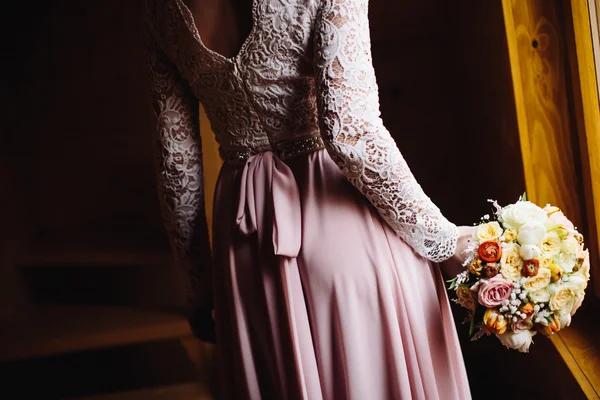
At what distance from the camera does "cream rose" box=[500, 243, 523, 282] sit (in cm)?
113

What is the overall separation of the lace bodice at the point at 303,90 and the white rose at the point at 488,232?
61mm

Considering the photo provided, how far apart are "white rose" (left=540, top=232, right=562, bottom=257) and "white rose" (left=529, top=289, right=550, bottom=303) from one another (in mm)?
82

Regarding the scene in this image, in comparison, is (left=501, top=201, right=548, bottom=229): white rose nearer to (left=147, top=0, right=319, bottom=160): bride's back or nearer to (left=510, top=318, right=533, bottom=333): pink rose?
(left=510, top=318, right=533, bottom=333): pink rose

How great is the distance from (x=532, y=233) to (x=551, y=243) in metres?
0.05

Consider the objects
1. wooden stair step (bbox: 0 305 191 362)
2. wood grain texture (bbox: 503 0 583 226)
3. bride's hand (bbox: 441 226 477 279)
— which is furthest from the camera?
wooden stair step (bbox: 0 305 191 362)

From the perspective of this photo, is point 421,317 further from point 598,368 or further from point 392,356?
point 598,368

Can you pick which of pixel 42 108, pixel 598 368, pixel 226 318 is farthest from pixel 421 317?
pixel 42 108

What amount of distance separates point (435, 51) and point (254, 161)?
4.41 ft

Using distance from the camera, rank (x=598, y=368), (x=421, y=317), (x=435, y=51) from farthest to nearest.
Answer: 1. (x=435, y=51)
2. (x=598, y=368)
3. (x=421, y=317)

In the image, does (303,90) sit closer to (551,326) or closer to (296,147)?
(296,147)

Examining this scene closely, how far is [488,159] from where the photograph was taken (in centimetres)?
209

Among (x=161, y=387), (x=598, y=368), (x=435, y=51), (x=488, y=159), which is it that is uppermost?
(x=435, y=51)

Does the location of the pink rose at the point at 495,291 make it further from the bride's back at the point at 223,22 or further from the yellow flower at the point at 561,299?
the bride's back at the point at 223,22

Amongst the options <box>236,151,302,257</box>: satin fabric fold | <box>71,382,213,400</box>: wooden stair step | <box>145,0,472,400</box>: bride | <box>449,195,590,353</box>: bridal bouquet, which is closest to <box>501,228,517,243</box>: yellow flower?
<box>449,195,590,353</box>: bridal bouquet
